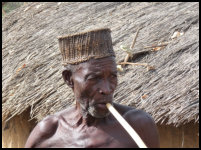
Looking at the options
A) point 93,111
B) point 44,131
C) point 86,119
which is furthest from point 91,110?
point 44,131

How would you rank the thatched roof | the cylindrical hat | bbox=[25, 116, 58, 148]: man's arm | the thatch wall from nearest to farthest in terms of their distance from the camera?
1. the cylindrical hat
2. bbox=[25, 116, 58, 148]: man's arm
3. the thatched roof
4. the thatch wall

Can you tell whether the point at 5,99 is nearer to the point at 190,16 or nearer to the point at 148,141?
the point at 190,16

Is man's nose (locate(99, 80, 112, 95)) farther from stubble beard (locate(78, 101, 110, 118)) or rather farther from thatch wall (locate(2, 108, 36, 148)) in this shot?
thatch wall (locate(2, 108, 36, 148))

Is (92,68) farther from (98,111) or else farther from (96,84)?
(98,111)

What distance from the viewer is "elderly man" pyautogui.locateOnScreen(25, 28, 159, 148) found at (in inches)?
85.7

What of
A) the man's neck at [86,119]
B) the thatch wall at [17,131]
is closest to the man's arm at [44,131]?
the man's neck at [86,119]

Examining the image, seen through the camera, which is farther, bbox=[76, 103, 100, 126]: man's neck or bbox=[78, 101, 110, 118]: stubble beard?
bbox=[76, 103, 100, 126]: man's neck

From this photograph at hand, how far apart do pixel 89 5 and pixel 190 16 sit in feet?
8.00

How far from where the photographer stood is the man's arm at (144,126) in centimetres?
234

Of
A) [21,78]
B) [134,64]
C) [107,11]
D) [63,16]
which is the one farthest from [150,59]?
[63,16]

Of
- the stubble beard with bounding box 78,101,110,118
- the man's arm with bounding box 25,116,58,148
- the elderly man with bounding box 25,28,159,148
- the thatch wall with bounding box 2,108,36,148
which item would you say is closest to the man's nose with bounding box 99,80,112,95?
the elderly man with bounding box 25,28,159,148

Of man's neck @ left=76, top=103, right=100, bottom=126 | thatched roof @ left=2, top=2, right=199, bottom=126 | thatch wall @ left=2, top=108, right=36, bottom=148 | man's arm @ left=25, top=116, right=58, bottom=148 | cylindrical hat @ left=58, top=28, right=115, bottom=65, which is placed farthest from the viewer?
thatch wall @ left=2, top=108, right=36, bottom=148

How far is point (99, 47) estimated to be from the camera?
2242 millimetres

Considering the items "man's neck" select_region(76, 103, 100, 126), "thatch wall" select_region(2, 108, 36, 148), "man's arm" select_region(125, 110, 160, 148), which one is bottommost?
"thatch wall" select_region(2, 108, 36, 148)
